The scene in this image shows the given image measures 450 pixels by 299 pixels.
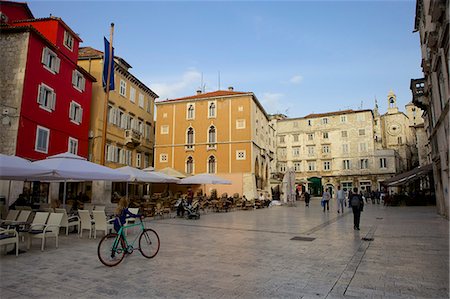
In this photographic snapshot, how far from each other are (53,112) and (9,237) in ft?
51.3

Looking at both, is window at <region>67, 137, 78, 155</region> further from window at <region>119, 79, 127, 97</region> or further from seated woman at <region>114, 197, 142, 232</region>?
seated woman at <region>114, 197, 142, 232</region>

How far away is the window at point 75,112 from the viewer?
875 inches

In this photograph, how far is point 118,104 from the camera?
1102 inches

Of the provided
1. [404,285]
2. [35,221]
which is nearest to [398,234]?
[404,285]

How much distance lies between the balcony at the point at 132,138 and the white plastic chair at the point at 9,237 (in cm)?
2242

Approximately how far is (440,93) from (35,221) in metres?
17.1

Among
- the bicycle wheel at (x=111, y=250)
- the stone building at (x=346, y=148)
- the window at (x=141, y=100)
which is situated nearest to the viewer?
the bicycle wheel at (x=111, y=250)

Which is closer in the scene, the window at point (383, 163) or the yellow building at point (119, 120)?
the yellow building at point (119, 120)

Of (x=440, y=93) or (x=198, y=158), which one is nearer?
(x=440, y=93)

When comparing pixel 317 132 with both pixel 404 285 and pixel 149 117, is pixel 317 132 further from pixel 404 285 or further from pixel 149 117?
pixel 404 285

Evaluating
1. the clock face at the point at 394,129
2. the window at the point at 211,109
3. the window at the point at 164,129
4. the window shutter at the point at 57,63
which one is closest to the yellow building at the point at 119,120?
the window at the point at 164,129

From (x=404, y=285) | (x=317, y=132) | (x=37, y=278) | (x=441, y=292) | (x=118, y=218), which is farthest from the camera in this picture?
(x=317, y=132)

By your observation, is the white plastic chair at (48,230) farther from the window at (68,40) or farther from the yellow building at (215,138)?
the yellow building at (215,138)

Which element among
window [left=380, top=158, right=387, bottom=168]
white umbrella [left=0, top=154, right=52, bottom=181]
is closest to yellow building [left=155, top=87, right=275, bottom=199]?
white umbrella [left=0, top=154, right=52, bottom=181]
